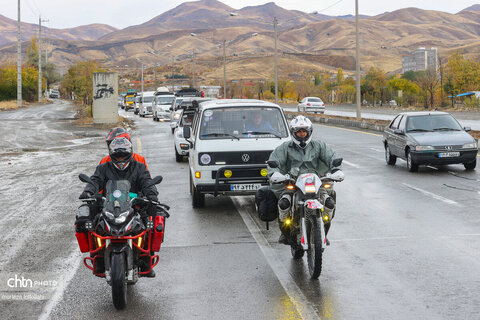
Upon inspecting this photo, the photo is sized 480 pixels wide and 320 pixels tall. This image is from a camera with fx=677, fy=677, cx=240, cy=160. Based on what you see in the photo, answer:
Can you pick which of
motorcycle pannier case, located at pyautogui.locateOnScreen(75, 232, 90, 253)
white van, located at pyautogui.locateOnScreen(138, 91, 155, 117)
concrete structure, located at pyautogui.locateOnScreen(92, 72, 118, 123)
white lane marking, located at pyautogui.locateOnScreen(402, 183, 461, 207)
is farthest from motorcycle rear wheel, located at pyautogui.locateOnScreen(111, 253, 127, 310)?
white van, located at pyautogui.locateOnScreen(138, 91, 155, 117)

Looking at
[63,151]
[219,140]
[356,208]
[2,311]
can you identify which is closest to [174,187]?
[219,140]

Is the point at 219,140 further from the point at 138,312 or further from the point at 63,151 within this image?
the point at 63,151

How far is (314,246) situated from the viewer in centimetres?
688

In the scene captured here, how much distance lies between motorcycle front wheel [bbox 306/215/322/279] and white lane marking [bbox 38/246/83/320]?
8.28ft

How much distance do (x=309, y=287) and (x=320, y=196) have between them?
1.03 meters

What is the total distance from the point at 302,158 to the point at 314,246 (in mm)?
1202

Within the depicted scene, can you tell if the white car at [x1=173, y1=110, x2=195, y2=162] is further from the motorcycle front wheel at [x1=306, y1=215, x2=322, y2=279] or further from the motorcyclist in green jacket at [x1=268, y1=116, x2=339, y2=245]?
the motorcycle front wheel at [x1=306, y1=215, x2=322, y2=279]

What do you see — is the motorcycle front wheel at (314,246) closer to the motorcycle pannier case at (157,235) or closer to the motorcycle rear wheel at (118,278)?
the motorcycle pannier case at (157,235)

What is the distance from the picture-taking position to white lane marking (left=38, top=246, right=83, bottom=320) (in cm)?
614

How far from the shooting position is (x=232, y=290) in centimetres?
669

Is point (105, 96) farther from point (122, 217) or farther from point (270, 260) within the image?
point (122, 217)

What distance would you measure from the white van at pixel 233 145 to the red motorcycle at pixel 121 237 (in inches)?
186

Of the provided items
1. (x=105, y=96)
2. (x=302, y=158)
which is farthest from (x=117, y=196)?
(x=105, y=96)

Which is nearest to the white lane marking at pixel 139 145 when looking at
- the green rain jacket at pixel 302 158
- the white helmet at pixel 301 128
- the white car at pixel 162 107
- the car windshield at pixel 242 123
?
the car windshield at pixel 242 123
